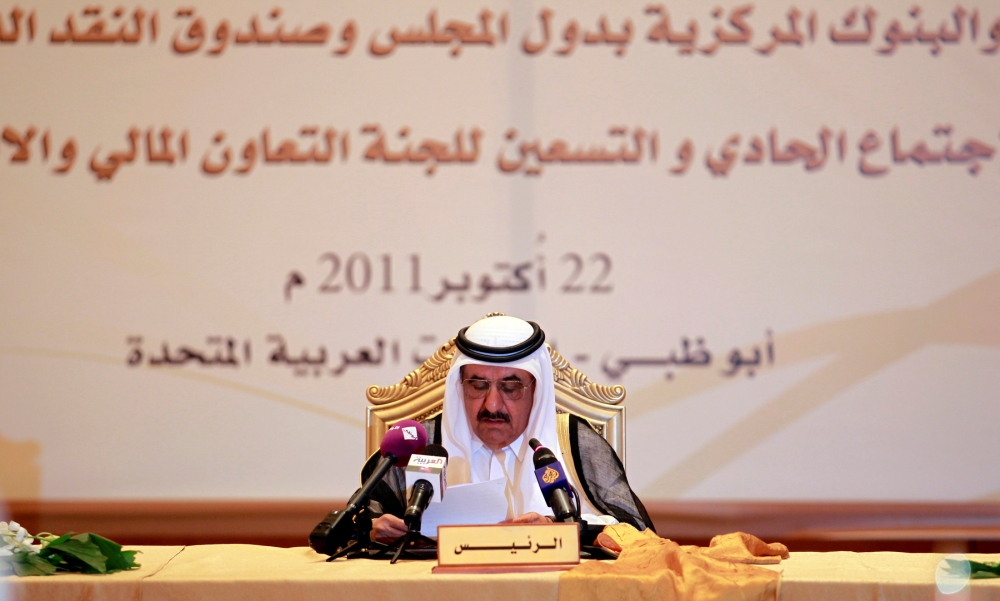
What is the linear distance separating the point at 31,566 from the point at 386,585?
0.63m

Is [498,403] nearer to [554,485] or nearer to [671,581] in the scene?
[554,485]

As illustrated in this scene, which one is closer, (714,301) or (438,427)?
(438,427)

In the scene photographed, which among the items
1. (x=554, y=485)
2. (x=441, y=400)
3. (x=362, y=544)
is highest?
(x=441, y=400)

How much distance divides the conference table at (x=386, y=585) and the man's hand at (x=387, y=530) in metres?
0.27

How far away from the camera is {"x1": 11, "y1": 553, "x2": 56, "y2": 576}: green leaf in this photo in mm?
1583

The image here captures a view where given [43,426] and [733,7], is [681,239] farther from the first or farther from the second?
[43,426]

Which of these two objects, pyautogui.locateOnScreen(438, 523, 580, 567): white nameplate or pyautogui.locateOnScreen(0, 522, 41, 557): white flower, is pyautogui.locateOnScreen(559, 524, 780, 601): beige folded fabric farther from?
pyautogui.locateOnScreen(0, 522, 41, 557): white flower

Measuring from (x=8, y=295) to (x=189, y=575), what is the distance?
8.22 feet

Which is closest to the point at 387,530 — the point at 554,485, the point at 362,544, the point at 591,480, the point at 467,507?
the point at 362,544

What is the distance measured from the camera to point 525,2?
3797mm

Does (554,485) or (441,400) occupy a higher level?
(441,400)

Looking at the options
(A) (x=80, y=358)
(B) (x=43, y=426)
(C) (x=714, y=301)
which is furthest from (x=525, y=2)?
(B) (x=43, y=426)

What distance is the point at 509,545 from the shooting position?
1583mm

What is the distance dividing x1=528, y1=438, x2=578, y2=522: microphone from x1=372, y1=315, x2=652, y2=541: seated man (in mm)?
636
